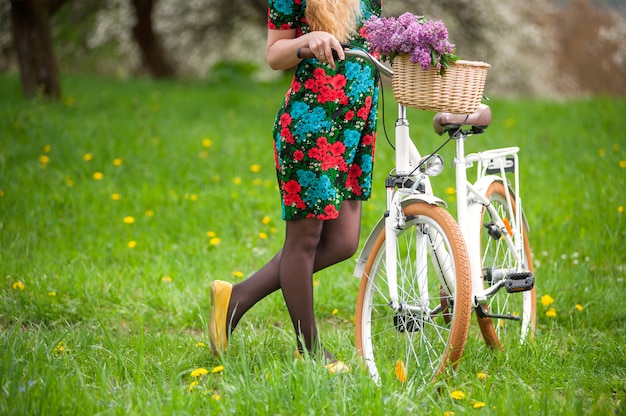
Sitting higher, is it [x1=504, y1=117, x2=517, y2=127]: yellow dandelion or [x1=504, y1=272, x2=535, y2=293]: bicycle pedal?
[x1=504, y1=117, x2=517, y2=127]: yellow dandelion

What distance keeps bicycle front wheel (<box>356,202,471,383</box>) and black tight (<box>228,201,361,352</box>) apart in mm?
144

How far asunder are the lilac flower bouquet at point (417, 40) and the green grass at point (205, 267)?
1.07m

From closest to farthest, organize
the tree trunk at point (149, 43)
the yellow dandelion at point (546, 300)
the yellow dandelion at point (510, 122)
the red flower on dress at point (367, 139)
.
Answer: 1. the red flower on dress at point (367, 139)
2. the yellow dandelion at point (546, 300)
3. the yellow dandelion at point (510, 122)
4. the tree trunk at point (149, 43)

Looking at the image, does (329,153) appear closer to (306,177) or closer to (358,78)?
(306,177)

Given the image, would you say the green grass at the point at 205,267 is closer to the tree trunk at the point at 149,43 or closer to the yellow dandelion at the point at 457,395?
the yellow dandelion at the point at 457,395

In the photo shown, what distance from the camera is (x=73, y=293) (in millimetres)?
3693

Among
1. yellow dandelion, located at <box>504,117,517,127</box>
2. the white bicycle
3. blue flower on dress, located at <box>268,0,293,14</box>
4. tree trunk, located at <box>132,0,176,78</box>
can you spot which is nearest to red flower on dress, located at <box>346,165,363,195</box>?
the white bicycle

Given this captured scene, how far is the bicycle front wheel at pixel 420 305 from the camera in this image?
2.40 meters

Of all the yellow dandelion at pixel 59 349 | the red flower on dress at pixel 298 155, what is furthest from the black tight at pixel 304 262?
the yellow dandelion at pixel 59 349

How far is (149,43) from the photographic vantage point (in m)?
12.4

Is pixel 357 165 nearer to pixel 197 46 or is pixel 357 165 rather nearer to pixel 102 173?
pixel 102 173

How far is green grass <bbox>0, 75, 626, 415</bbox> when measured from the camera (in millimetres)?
2369

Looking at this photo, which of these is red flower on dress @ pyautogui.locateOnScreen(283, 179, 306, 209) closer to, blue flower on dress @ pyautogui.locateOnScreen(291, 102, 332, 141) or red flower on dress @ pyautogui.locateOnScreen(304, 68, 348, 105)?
blue flower on dress @ pyautogui.locateOnScreen(291, 102, 332, 141)

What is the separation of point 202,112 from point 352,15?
599cm
